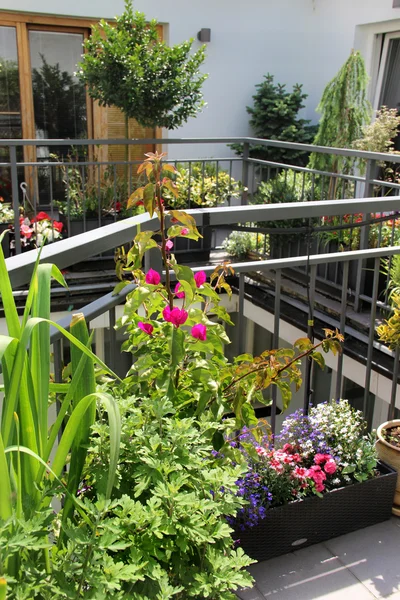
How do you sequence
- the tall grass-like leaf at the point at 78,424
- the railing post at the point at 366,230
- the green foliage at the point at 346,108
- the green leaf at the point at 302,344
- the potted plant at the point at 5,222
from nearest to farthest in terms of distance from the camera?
the tall grass-like leaf at the point at 78,424
the green leaf at the point at 302,344
the railing post at the point at 366,230
the potted plant at the point at 5,222
the green foliage at the point at 346,108

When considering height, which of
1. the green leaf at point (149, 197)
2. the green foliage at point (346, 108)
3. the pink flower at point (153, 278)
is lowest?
the pink flower at point (153, 278)

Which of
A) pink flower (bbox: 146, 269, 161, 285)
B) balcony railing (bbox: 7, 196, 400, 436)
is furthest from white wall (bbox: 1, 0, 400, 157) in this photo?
pink flower (bbox: 146, 269, 161, 285)

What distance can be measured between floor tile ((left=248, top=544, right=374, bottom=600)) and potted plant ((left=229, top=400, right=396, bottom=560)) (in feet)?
0.10

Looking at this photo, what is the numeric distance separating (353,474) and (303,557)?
0.98 feet

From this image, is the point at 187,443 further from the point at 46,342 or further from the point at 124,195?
the point at 124,195

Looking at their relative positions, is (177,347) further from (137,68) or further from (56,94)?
(56,94)

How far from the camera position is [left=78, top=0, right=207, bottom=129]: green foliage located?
18.9ft

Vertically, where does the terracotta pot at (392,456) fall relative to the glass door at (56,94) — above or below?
below

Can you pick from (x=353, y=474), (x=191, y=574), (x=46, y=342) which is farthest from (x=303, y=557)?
(x=46, y=342)

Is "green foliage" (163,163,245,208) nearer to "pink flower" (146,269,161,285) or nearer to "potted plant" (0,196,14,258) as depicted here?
"potted plant" (0,196,14,258)

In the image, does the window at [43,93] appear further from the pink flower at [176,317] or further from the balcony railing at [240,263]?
the pink flower at [176,317]

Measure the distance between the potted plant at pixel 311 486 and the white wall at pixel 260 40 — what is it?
660 cm

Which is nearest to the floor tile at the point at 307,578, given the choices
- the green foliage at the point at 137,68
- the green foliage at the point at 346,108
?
the green foliage at the point at 137,68

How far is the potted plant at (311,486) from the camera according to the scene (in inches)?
71.5
